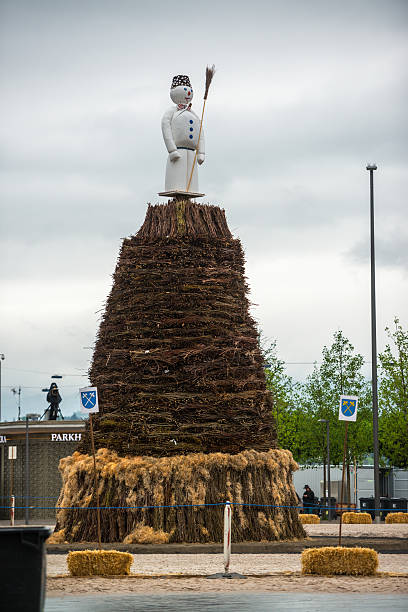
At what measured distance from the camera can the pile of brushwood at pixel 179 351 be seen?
21391 mm

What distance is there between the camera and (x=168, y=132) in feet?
76.7

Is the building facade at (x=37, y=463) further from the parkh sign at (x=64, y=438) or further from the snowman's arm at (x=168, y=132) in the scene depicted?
the snowman's arm at (x=168, y=132)

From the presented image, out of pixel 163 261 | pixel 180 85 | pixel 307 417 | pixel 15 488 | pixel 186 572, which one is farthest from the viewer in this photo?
pixel 307 417

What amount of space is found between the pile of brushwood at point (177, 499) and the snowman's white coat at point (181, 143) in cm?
585

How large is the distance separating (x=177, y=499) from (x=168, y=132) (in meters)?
7.60

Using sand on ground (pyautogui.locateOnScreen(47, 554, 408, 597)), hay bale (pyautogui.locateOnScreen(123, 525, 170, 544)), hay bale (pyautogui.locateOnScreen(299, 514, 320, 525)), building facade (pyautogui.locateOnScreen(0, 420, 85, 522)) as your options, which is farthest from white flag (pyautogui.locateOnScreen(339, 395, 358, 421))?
building facade (pyautogui.locateOnScreen(0, 420, 85, 522))

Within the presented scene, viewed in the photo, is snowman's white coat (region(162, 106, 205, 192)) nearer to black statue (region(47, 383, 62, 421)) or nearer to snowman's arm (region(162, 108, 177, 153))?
snowman's arm (region(162, 108, 177, 153))

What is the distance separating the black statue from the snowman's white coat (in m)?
22.7

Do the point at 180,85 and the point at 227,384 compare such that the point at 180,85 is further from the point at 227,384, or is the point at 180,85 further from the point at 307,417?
the point at 307,417

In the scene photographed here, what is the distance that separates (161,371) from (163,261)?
2.22m

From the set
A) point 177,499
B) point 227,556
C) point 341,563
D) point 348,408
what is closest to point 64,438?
point 177,499

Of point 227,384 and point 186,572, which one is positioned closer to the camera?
point 186,572

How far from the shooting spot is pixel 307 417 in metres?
55.5

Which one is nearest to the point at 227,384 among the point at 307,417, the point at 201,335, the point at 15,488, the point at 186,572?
the point at 201,335
